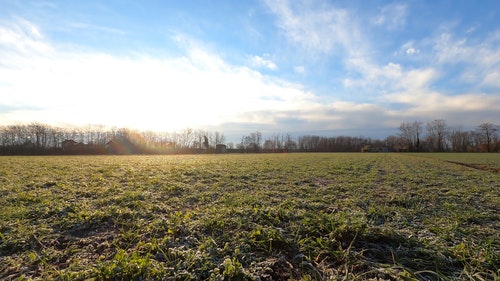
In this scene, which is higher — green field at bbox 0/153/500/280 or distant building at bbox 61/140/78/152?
distant building at bbox 61/140/78/152

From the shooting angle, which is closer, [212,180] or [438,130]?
[212,180]

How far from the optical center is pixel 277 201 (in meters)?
6.68

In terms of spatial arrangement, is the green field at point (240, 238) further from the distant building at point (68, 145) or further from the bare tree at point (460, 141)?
the bare tree at point (460, 141)

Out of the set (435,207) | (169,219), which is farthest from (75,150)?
(435,207)

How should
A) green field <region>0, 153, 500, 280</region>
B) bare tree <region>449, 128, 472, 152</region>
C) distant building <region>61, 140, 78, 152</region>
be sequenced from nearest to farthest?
green field <region>0, 153, 500, 280</region>
distant building <region>61, 140, 78, 152</region>
bare tree <region>449, 128, 472, 152</region>

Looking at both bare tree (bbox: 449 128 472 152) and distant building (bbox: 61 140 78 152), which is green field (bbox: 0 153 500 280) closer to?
distant building (bbox: 61 140 78 152)

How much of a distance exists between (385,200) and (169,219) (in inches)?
259

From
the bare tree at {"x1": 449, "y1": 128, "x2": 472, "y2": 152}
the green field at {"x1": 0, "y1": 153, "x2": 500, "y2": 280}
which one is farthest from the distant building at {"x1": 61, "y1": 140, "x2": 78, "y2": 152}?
the bare tree at {"x1": 449, "y1": 128, "x2": 472, "y2": 152}

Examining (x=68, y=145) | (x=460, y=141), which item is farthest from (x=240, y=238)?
(x=460, y=141)

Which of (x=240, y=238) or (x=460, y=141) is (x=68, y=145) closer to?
(x=240, y=238)

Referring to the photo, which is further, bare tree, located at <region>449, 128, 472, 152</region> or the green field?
bare tree, located at <region>449, 128, 472, 152</region>

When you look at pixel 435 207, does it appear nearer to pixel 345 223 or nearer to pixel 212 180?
pixel 345 223

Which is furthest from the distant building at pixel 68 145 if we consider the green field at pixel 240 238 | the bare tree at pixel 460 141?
the bare tree at pixel 460 141

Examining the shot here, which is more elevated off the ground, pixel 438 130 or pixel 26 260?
pixel 438 130
